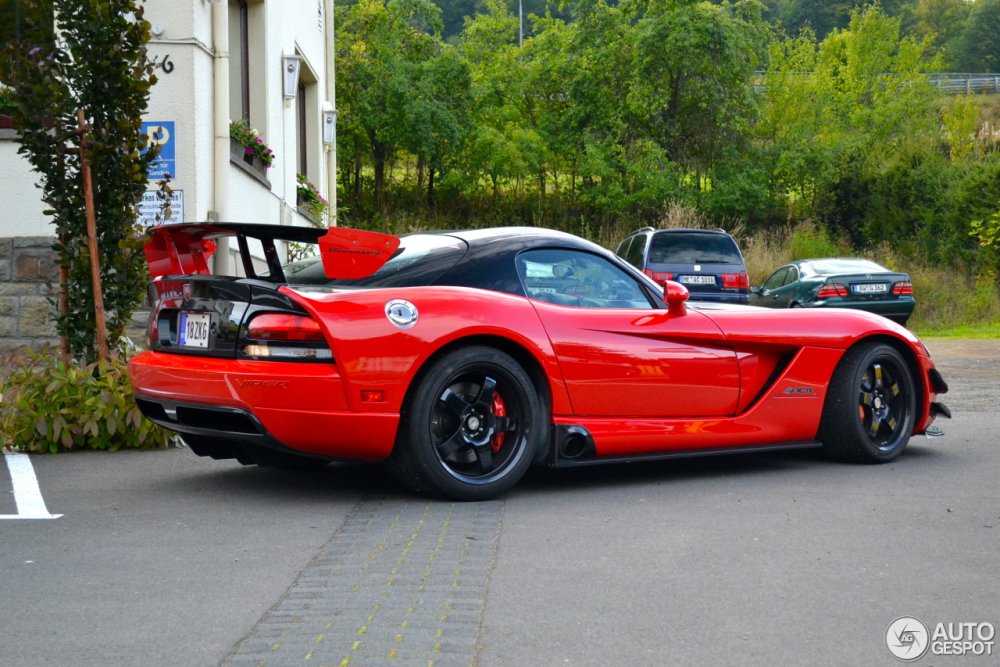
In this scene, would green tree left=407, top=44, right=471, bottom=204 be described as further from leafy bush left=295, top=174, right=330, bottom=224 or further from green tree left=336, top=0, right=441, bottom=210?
leafy bush left=295, top=174, right=330, bottom=224

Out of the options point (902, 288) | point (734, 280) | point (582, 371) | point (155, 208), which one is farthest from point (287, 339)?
point (902, 288)

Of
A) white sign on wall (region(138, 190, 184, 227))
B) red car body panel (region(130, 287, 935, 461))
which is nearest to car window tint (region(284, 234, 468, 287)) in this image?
red car body panel (region(130, 287, 935, 461))

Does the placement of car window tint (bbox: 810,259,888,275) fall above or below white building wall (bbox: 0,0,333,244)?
below

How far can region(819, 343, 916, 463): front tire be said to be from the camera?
693cm

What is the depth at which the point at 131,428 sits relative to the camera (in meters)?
7.70

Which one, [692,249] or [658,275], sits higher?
[692,249]

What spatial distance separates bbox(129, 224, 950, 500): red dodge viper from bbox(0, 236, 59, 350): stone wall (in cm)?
509

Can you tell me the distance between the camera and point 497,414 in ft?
19.0

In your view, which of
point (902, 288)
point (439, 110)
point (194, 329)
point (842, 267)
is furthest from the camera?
point (439, 110)

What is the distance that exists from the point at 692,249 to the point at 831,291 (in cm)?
269

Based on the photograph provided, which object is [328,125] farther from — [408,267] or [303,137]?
[408,267]

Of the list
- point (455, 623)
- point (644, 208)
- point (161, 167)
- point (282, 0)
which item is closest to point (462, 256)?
point (455, 623)

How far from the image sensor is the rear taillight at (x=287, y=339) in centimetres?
540

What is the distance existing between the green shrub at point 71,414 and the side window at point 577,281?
9.36ft
